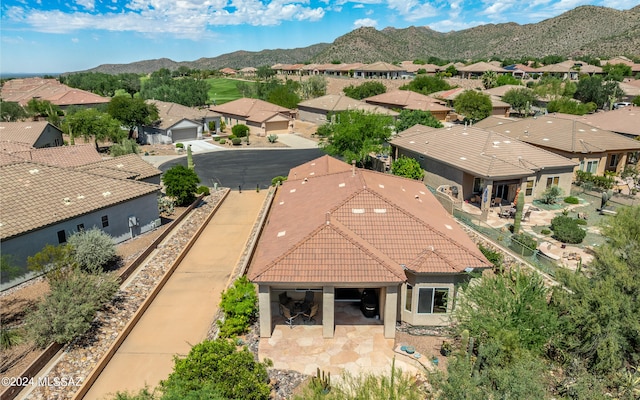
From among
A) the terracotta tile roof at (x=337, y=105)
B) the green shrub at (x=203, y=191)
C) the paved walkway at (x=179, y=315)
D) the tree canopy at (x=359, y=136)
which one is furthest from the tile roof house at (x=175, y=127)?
the paved walkway at (x=179, y=315)

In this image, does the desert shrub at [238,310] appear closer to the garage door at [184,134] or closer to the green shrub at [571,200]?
the green shrub at [571,200]

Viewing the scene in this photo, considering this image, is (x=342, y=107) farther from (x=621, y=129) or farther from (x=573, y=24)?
(x=573, y=24)

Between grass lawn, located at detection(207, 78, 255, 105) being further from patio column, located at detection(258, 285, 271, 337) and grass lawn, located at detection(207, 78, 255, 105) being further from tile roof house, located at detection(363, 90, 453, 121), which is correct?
patio column, located at detection(258, 285, 271, 337)

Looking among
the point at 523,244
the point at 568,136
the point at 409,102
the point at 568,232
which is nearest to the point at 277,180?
the point at 523,244

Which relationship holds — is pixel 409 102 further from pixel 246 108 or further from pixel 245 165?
pixel 245 165

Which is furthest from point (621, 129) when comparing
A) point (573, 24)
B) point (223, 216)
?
point (573, 24)
